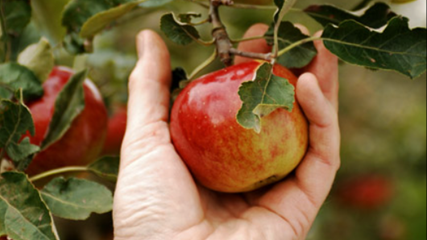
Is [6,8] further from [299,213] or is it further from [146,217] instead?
[299,213]

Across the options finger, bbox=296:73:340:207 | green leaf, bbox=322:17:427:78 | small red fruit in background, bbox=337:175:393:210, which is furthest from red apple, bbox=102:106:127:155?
small red fruit in background, bbox=337:175:393:210

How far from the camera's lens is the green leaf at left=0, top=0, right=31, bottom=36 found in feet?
3.33

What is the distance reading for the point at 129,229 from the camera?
0.86 meters

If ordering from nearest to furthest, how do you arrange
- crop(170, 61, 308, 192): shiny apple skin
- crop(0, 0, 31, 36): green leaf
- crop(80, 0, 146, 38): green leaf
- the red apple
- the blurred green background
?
crop(170, 61, 308, 192): shiny apple skin < crop(80, 0, 146, 38): green leaf < crop(0, 0, 31, 36): green leaf < the red apple < the blurred green background

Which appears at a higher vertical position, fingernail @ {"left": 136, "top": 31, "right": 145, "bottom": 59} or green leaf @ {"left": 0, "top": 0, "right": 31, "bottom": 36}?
green leaf @ {"left": 0, "top": 0, "right": 31, "bottom": 36}

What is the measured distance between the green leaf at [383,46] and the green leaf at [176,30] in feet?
0.80

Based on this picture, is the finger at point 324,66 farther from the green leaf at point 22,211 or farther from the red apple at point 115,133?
the red apple at point 115,133

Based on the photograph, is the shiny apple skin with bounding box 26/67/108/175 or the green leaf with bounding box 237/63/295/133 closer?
the green leaf with bounding box 237/63/295/133

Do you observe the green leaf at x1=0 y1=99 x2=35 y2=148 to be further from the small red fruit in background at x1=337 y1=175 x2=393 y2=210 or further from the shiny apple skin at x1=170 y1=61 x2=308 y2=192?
the small red fruit in background at x1=337 y1=175 x2=393 y2=210

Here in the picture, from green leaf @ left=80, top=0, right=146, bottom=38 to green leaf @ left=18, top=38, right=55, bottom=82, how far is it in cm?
8

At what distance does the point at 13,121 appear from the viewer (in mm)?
861

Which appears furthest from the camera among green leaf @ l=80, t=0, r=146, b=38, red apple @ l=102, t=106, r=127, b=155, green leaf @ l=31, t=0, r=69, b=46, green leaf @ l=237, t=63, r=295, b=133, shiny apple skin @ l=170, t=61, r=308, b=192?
red apple @ l=102, t=106, r=127, b=155

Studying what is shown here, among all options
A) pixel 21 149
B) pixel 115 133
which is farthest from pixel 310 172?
pixel 115 133

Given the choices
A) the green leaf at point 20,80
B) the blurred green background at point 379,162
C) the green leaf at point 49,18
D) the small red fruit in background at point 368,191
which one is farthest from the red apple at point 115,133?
the small red fruit in background at point 368,191
